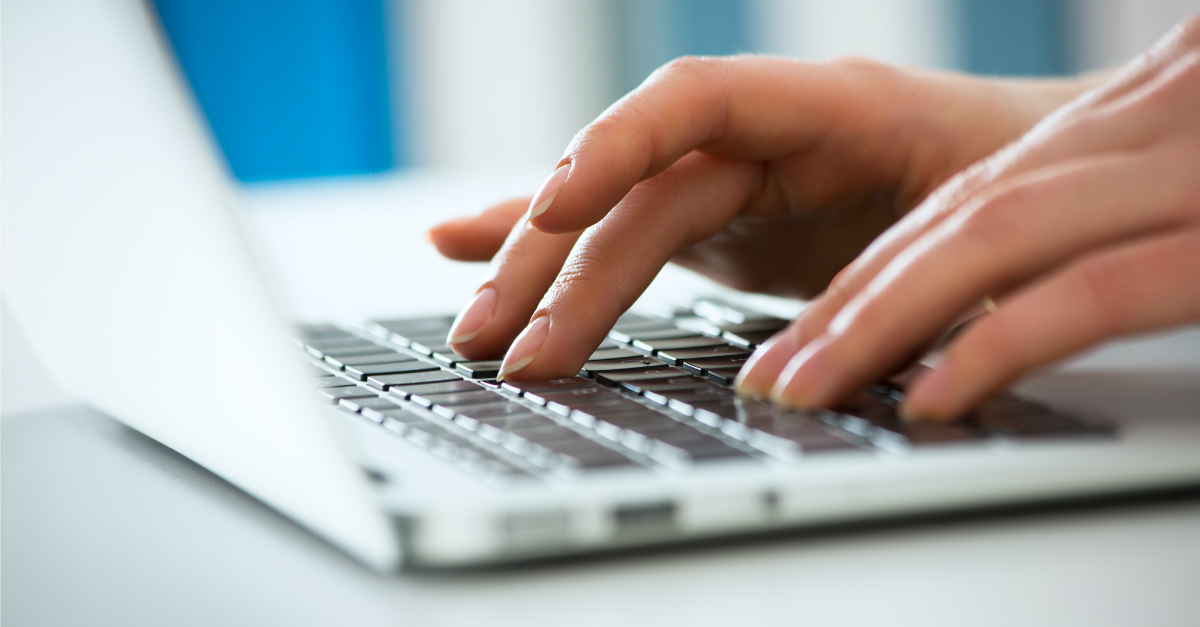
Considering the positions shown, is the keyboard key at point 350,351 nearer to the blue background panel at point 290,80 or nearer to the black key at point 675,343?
the black key at point 675,343

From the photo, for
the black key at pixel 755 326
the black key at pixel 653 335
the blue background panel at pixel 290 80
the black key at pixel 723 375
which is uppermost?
the blue background panel at pixel 290 80

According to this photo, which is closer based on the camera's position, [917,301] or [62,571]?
[62,571]

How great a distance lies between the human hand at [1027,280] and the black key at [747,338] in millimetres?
115

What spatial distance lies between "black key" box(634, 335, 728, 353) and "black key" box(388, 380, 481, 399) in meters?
0.12

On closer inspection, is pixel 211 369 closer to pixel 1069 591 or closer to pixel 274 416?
pixel 274 416

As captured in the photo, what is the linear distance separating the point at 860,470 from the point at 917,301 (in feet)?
0.43

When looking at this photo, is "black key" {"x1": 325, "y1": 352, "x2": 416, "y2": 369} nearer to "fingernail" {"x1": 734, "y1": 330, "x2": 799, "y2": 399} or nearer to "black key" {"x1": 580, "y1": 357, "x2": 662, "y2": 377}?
"black key" {"x1": 580, "y1": 357, "x2": 662, "y2": 377}

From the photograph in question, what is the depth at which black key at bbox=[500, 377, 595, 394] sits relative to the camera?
47cm

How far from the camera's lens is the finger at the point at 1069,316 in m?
0.37

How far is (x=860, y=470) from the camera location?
302 mm

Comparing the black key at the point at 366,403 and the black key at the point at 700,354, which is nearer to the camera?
the black key at the point at 366,403

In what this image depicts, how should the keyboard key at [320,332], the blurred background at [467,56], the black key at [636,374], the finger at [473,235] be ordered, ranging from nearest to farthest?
the black key at [636,374]
the keyboard key at [320,332]
the finger at [473,235]
the blurred background at [467,56]

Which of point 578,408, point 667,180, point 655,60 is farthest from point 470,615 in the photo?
point 655,60

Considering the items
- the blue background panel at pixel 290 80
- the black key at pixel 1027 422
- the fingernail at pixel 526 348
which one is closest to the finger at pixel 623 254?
the fingernail at pixel 526 348
